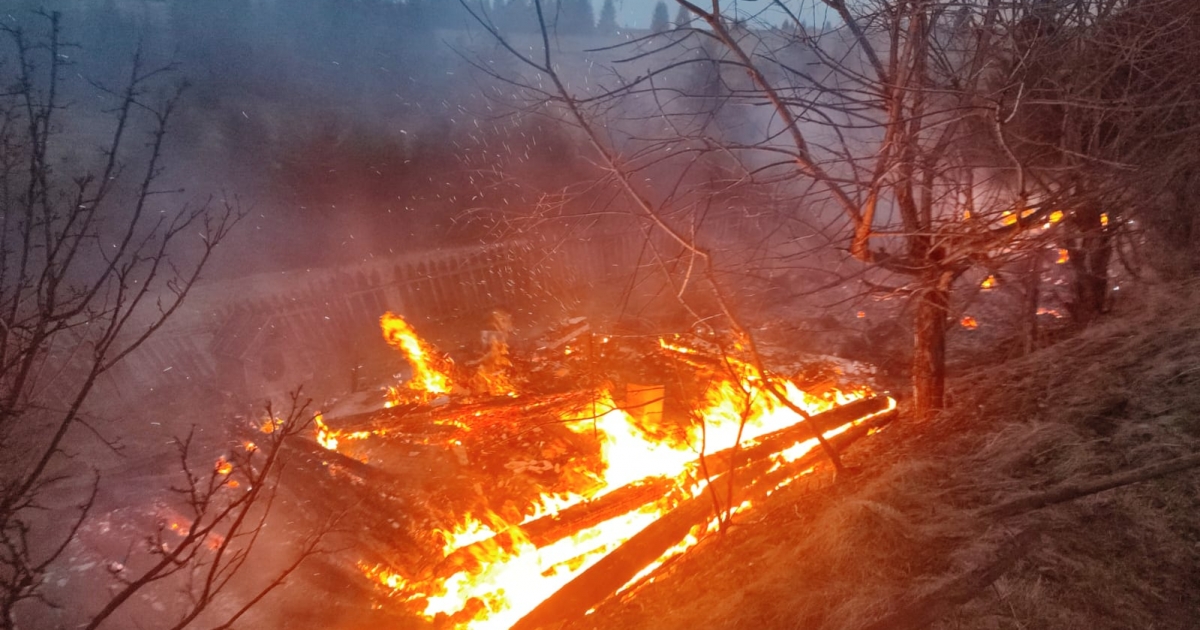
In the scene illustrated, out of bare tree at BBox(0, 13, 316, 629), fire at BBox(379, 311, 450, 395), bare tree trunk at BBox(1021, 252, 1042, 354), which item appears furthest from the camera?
fire at BBox(379, 311, 450, 395)

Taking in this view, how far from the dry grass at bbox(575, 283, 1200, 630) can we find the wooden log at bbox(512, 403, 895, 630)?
0.15 meters

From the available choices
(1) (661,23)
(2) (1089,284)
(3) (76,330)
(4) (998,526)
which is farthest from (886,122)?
(3) (76,330)

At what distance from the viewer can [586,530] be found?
4461mm

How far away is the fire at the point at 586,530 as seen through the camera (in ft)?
13.4

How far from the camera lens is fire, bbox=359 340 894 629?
4.07 meters

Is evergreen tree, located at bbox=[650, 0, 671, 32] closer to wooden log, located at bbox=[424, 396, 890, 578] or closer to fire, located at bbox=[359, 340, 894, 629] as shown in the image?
fire, located at bbox=[359, 340, 894, 629]

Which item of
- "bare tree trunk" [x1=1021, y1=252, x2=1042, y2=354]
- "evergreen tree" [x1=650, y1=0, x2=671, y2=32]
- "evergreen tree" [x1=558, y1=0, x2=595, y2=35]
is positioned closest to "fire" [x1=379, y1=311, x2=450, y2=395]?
"evergreen tree" [x1=650, y1=0, x2=671, y2=32]

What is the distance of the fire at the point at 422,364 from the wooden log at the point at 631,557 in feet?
14.0

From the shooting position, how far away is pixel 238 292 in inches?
510

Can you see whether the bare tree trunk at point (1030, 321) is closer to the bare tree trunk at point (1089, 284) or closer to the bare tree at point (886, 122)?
the bare tree trunk at point (1089, 284)

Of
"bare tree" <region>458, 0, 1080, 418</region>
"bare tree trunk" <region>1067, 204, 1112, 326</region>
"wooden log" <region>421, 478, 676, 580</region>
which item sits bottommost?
"wooden log" <region>421, 478, 676, 580</region>

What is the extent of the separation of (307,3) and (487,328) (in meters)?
23.5

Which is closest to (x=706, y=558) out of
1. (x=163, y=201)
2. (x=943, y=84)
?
(x=943, y=84)

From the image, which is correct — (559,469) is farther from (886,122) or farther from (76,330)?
(76,330)
